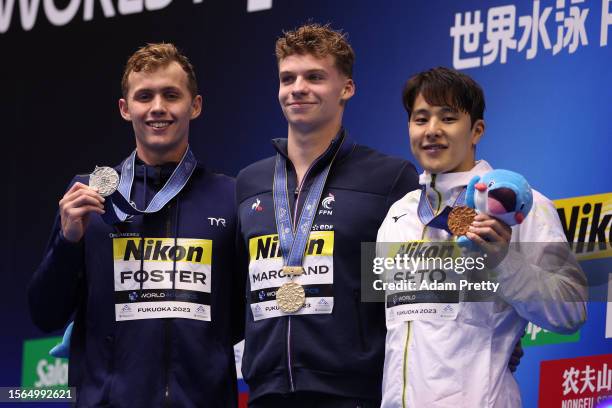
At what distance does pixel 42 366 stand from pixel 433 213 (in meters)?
2.68

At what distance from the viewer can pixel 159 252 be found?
358 centimetres

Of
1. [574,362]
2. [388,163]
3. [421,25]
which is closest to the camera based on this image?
[388,163]

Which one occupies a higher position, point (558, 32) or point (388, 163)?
point (558, 32)

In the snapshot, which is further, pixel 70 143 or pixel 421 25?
pixel 70 143

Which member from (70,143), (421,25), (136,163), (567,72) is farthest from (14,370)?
(567,72)

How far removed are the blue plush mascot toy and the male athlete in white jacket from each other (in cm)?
3

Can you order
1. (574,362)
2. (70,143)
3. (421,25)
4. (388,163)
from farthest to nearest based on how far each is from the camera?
(70,143) → (421,25) → (574,362) → (388,163)

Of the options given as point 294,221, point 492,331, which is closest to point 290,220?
point 294,221

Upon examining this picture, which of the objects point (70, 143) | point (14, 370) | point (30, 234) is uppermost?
point (70, 143)

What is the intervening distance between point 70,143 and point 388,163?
7.34 ft

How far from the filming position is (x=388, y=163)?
354 cm

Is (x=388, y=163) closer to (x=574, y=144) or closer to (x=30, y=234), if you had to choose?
(x=574, y=144)

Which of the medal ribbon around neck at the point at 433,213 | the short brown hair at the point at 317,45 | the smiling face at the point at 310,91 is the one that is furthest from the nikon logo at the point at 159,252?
the medal ribbon around neck at the point at 433,213

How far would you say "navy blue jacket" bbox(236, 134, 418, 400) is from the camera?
3.31 m
